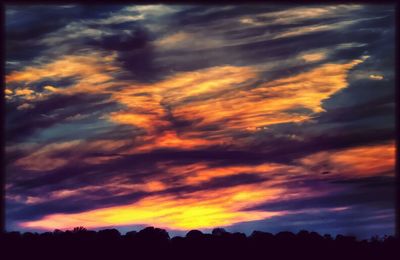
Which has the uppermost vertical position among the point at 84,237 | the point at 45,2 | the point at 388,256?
the point at 45,2

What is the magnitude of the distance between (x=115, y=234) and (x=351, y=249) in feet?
14.5

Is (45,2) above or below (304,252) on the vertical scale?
above

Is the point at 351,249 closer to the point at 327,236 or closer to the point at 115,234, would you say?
the point at 327,236

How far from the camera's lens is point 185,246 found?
11695 mm

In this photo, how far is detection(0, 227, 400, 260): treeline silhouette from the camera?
11.5 m

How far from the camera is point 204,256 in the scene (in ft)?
37.7

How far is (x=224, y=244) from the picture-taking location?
11688mm

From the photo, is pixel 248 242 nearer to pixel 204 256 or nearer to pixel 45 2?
pixel 204 256

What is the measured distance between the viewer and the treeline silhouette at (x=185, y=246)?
11523mm

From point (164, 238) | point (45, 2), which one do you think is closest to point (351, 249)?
point (164, 238)

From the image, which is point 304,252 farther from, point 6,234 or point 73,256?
point 6,234

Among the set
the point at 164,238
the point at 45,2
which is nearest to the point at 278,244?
the point at 164,238

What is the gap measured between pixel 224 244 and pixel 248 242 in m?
0.45

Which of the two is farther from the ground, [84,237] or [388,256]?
[84,237]
